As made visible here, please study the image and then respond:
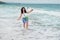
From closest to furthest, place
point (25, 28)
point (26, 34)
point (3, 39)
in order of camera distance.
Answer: point (3, 39) < point (26, 34) < point (25, 28)

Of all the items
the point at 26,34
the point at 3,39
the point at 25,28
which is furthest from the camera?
the point at 25,28

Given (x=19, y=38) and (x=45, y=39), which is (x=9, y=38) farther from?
(x=45, y=39)

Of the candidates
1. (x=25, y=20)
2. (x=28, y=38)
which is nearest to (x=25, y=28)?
(x=25, y=20)

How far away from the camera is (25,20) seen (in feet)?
42.2

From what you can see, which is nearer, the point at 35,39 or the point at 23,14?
the point at 35,39

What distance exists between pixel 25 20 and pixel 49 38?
6.93 ft

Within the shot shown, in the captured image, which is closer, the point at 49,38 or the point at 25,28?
the point at 49,38

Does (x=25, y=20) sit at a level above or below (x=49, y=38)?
above

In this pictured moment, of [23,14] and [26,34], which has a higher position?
[23,14]

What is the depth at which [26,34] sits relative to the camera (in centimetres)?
1241

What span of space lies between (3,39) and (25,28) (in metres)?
3.32

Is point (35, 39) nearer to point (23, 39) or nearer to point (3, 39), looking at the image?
point (23, 39)

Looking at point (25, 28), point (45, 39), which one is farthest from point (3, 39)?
point (25, 28)

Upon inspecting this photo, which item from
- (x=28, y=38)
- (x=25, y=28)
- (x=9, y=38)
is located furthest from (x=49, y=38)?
(x=25, y=28)
